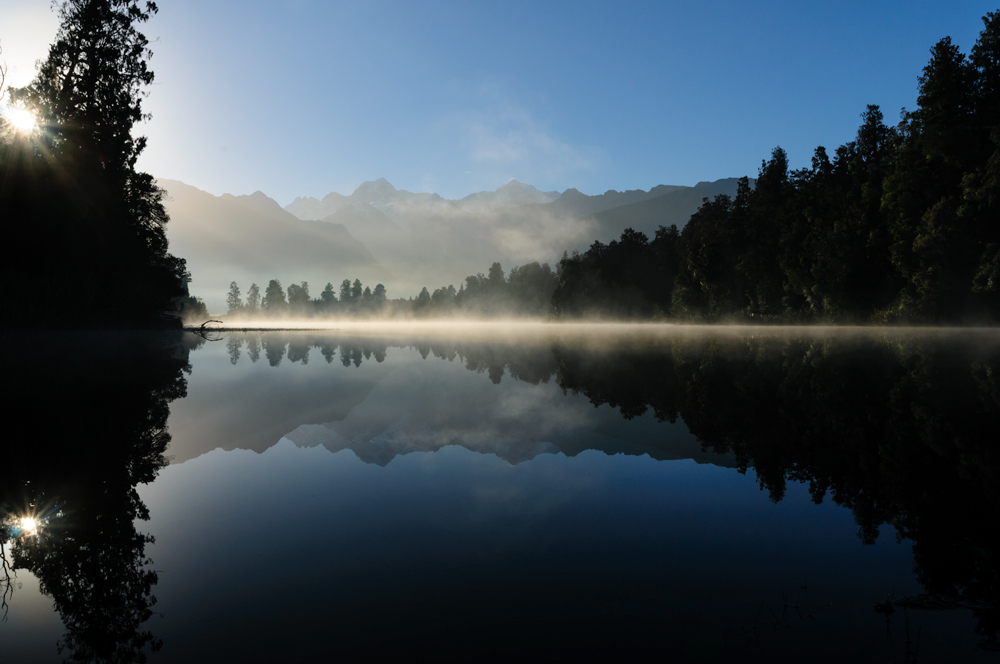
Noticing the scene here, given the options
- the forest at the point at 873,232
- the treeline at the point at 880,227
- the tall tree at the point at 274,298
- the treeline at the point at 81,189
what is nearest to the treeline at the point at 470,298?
the tall tree at the point at 274,298

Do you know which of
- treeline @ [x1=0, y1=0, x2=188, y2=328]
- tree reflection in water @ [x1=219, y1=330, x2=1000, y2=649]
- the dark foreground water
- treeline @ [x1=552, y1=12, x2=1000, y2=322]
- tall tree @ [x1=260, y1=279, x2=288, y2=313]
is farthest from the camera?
tall tree @ [x1=260, y1=279, x2=288, y2=313]

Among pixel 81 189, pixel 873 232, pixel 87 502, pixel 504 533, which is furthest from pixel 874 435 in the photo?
pixel 873 232

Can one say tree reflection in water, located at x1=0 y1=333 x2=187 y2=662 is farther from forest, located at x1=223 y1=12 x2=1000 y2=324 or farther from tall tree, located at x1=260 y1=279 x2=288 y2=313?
tall tree, located at x1=260 y1=279 x2=288 y2=313

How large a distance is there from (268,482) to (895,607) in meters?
4.96

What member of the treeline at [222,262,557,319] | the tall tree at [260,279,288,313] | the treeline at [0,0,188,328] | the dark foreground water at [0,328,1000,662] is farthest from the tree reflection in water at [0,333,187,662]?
the tall tree at [260,279,288,313]

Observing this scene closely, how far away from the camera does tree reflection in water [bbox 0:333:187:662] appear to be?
99.9 inches

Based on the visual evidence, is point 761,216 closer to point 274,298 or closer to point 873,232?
point 873,232

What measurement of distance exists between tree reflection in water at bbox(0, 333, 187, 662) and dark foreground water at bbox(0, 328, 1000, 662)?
0.07ft

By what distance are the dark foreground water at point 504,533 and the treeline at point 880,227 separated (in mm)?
43827

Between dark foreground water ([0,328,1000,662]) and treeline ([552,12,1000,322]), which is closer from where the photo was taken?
dark foreground water ([0,328,1000,662])

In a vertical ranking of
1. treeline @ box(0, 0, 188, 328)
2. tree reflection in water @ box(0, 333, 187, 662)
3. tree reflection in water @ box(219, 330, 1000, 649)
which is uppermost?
treeline @ box(0, 0, 188, 328)

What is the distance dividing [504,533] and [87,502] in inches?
131

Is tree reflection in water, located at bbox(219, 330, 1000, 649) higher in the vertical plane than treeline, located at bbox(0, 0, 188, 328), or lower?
lower

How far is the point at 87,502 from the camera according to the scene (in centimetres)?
403
